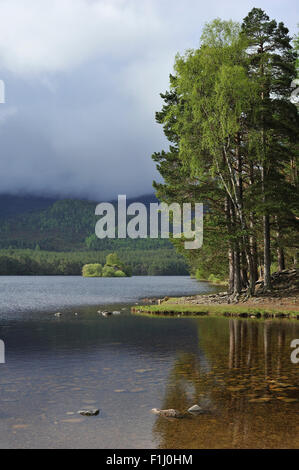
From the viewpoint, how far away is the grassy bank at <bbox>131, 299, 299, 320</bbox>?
37.4m

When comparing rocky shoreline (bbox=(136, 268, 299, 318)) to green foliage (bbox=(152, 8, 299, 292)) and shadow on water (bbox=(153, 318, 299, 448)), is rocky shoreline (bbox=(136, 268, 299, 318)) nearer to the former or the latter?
green foliage (bbox=(152, 8, 299, 292))

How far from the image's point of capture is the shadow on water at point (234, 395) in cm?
1030

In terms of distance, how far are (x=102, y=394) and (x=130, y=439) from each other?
174 inches

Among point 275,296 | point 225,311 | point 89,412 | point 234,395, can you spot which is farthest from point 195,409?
point 275,296

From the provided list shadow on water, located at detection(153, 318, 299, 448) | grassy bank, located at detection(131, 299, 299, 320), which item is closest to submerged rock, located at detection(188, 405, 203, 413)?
shadow on water, located at detection(153, 318, 299, 448)

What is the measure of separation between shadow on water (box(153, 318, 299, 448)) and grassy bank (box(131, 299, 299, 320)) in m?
11.4

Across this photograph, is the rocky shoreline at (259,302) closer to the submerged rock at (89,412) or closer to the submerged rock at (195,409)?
the submerged rock at (195,409)

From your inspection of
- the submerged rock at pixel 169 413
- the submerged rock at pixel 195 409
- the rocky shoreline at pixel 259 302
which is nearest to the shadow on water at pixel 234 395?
the submerged rock at pixel 195 409

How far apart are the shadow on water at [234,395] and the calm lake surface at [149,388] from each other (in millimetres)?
24

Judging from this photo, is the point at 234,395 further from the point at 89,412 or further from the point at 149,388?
the point at 89,412

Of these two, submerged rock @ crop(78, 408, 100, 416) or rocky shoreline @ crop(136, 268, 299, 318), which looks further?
rocky shoreline @ crop(136, 268, 299, 318)

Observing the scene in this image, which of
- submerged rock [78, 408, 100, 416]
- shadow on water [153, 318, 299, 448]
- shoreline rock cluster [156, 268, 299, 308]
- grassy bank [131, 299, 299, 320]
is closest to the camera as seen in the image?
shadow on water [153, 318, 299, 448]

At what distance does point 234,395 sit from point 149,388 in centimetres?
274

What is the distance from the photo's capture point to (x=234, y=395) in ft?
46.3
